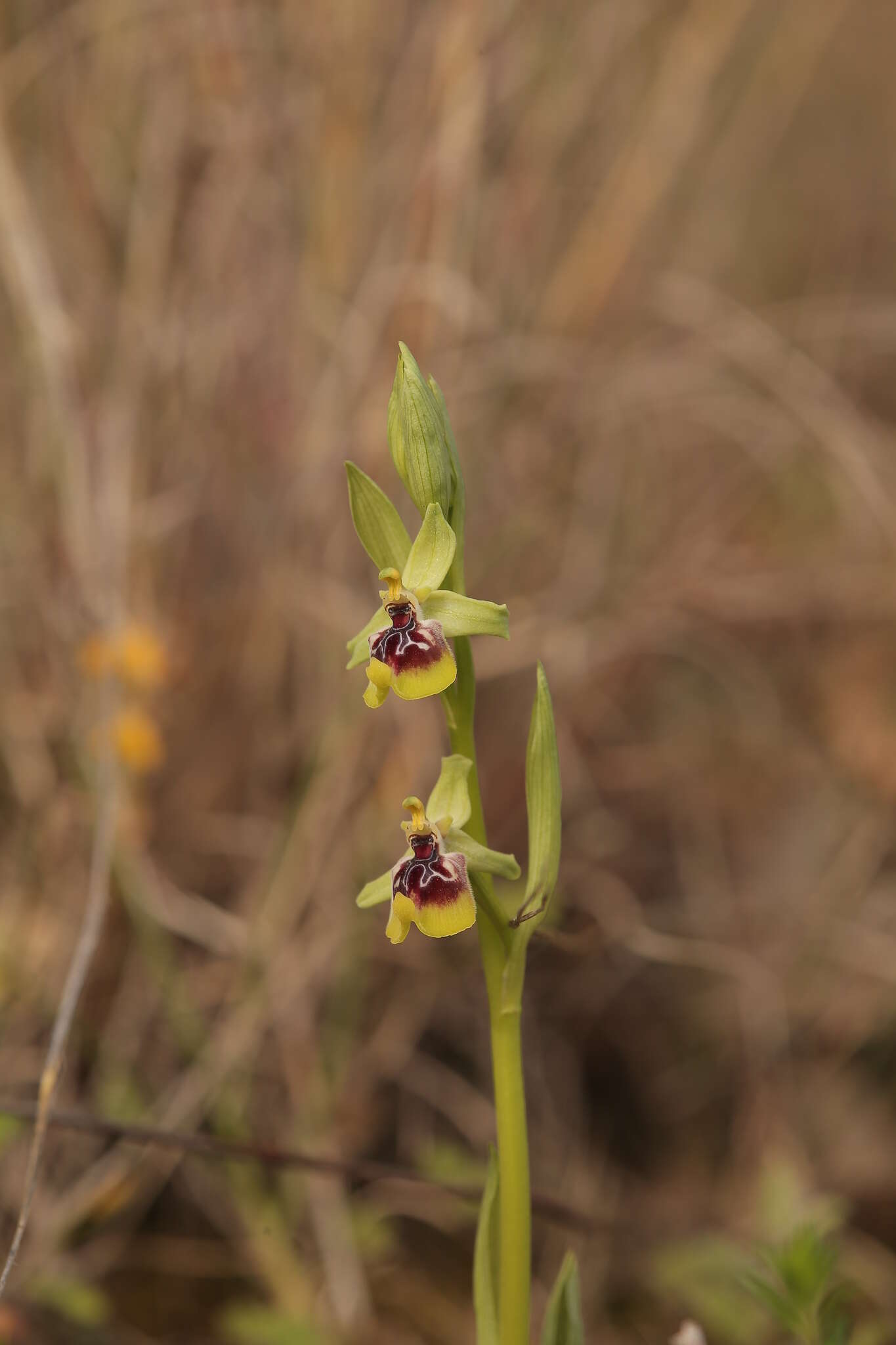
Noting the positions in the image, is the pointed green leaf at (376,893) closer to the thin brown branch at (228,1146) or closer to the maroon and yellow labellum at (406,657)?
the maroon and yellow labellum at (406,657)

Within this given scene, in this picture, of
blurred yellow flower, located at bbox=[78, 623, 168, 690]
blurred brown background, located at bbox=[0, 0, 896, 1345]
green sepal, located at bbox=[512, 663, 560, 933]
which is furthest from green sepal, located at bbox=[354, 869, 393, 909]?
blurred yellow flower, located at bbox=[78, 623, 168, 690]

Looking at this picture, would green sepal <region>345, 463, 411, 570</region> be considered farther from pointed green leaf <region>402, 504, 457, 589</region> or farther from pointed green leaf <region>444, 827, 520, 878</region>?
pointed green leaf <region>444, 827, 520, 878</region>

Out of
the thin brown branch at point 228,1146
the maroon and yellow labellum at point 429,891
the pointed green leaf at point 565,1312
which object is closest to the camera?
the maroon and yellow labellum at point 429,891

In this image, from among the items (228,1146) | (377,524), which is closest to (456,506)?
(377,524)

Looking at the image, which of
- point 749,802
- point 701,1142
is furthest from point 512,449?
point 701,1142

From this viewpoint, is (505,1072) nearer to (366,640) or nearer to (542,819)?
(542,819)

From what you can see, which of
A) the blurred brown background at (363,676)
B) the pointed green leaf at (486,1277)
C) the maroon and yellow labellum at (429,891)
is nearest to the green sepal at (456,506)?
the maroon and yellow labellum at (429,891)
